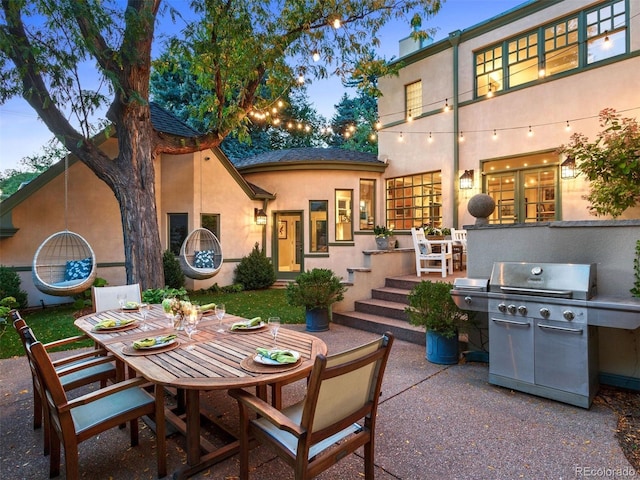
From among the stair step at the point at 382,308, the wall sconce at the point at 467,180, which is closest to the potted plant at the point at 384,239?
the wall sconce at the point at 467,180

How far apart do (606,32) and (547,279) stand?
6273 millimetres

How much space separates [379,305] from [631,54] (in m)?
6.49

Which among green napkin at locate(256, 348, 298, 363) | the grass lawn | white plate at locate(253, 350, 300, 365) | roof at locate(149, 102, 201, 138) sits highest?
roof at locate(149, 102, 201, 138)

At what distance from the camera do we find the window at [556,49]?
6.61 metres

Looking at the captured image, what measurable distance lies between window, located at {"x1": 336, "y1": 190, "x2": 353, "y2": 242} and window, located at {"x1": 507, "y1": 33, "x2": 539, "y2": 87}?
482 centimetres

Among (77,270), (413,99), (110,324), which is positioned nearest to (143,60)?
(77,270)

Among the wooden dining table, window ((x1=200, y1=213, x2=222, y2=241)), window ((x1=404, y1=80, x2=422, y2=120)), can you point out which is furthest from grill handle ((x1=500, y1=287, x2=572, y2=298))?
window ((x1=200, y1=213, x2=222, y2=241))

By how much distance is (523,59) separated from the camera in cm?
771

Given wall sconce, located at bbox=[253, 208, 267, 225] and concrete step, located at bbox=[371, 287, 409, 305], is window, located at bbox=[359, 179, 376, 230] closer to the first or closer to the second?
wall sconce, located at bbox=[253, 208, 267, 225]

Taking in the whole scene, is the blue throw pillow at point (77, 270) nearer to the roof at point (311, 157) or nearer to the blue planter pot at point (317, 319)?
the blue planter pot at point (317, 319)

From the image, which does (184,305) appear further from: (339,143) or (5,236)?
(339,143)

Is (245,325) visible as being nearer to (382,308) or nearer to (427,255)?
(382,308)

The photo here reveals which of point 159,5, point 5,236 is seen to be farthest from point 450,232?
point 5,236

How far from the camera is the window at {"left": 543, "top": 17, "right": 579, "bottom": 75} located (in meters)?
7.07
